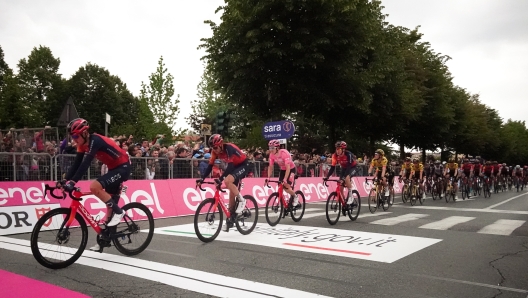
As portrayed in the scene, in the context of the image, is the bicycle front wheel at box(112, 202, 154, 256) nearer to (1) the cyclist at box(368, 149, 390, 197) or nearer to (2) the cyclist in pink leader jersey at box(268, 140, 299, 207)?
(2) the cyclist in pink leader jersey at box(268, 140, 299, 207)

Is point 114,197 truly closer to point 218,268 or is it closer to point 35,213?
point 218,268

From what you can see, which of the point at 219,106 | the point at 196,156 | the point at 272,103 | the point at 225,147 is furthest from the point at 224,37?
the point at 219,106

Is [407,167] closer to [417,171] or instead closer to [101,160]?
[417,171]

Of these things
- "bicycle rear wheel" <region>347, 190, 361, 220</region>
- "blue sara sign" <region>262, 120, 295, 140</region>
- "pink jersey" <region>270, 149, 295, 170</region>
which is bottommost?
"bicycle rear wheel" <region>347, 190, 361, 220</region>

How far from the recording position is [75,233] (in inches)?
233

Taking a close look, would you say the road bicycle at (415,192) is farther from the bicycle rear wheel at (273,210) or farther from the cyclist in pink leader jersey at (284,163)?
the bicycle rear wheel at (273,210)

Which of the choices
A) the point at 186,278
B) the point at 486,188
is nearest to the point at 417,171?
the point at 486,188

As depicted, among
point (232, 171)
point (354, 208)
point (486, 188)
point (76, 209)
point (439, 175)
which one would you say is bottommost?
point (486, 188)

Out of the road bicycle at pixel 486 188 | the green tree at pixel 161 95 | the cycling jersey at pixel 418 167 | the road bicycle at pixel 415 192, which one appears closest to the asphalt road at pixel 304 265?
the road bicycle at pixel 415 192

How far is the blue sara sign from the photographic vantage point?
16.1 metres

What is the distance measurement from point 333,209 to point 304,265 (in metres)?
4.82

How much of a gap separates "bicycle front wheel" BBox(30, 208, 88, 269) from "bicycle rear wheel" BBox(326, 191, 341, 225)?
6.02 m

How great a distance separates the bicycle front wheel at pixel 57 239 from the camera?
18.4 feet

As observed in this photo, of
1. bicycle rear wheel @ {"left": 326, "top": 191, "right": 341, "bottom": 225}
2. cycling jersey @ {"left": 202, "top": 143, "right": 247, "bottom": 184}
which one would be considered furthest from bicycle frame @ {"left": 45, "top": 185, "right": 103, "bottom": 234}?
bicycle rear wheel @ {"left": 326, "top": 191, "right": 341, "bottom": 225}
